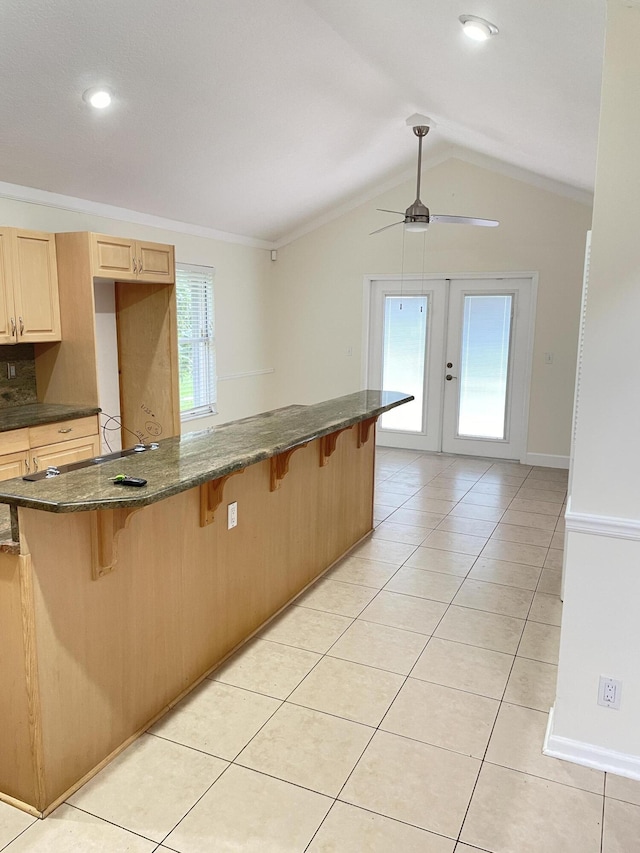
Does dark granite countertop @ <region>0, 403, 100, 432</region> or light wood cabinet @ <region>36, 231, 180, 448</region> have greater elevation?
light wood cabinet @ <region>36, 231, 180, 448</region>

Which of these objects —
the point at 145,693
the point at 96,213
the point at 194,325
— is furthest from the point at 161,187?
the point at 145,693

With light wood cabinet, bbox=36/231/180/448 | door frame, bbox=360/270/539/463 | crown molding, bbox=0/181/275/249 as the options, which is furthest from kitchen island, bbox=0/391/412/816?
door frame, bbox=360/270/539/463

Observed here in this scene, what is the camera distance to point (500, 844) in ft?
6.10

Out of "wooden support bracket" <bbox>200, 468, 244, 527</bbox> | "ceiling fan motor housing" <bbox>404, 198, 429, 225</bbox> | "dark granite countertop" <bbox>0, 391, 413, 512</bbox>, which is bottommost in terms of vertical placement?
"wooden support bracket" <bbox>200, 468, 244, 527</bbox>

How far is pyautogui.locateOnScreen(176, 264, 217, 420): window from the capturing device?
19.5 feet

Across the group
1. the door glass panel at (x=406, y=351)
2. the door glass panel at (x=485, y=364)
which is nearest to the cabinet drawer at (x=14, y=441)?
the door glass panel at (x=406, y=351)

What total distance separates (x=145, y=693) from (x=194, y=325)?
428cm

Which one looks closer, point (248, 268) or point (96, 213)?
point (96, 213)

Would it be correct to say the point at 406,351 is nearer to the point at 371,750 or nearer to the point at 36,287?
the point at 36,287

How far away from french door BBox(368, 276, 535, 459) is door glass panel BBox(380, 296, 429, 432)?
11 millimetres

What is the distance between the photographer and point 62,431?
4004 millimetres

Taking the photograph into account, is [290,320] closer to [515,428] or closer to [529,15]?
[515,428]

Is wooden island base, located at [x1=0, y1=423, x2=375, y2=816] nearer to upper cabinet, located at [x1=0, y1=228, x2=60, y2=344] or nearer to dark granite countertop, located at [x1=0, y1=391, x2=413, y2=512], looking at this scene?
dark granite countertop, located at [x1=0, y1=391, x2=413, y2=512]

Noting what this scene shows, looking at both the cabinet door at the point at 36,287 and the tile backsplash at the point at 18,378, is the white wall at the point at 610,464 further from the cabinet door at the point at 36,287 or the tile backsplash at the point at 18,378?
the tile backsplash at the point at 18,378
